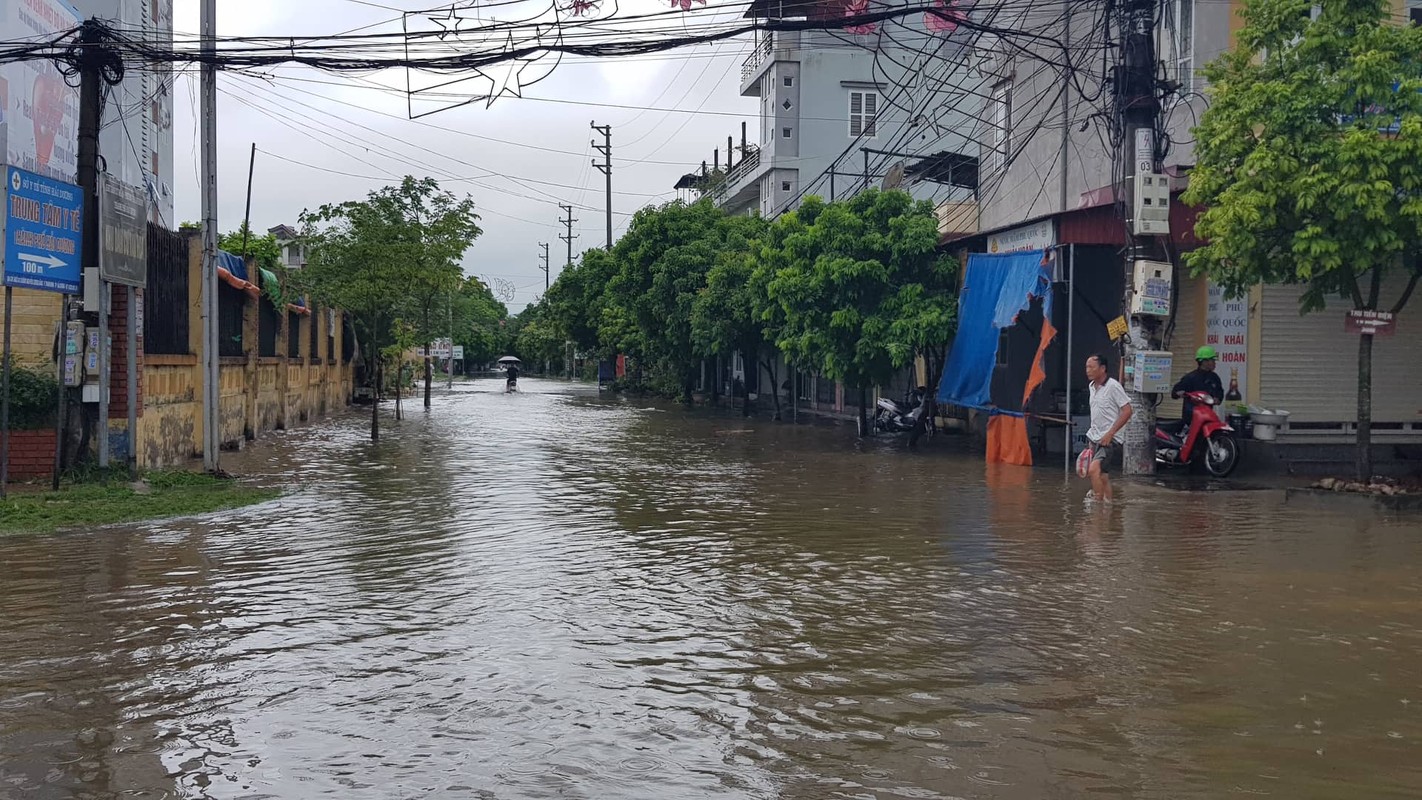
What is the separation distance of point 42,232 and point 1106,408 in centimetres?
1196

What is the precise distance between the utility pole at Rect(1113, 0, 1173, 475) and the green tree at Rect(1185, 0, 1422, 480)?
3.13 ft

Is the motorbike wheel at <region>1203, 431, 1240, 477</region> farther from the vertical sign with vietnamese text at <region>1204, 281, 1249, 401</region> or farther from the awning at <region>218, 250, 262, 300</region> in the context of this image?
the awning at <region>218, 250, 262, 300</region>

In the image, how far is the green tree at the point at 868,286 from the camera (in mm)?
22906

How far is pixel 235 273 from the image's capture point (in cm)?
2362

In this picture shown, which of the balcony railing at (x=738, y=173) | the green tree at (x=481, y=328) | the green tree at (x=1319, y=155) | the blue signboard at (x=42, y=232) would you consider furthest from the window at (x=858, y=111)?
the green tree at (x=481, y=328)

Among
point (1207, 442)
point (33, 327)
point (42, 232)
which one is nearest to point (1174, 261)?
point (1207, 442)

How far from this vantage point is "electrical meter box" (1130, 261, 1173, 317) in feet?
53.0

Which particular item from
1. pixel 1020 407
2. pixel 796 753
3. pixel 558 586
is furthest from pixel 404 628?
pixel 1020 407

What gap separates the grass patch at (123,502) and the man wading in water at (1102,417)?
32.0 feet

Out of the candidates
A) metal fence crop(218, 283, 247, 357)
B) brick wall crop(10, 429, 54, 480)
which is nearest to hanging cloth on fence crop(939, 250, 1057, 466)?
metal fence crop(218, 283, 247, 357)

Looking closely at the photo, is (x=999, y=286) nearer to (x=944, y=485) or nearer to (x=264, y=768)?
(x=944, y=485)

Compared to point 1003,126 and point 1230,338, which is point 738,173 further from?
point 1230,338

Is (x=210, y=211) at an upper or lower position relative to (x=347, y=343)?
upper

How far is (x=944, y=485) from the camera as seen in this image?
16594 millimetres
